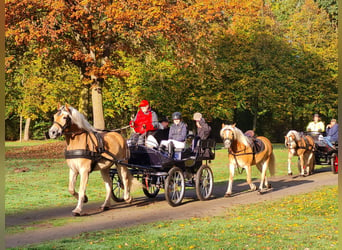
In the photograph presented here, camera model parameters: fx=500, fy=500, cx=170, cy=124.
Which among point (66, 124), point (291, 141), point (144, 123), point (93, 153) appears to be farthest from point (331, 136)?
point (66, 124)

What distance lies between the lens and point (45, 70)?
29562 mm

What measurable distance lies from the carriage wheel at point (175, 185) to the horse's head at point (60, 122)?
2695mm

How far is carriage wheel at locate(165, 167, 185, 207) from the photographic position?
37.1 ft

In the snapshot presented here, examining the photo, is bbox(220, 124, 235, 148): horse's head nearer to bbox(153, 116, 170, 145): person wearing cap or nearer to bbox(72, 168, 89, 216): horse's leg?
bbox(153, 116, 170, 145): person wearing cap

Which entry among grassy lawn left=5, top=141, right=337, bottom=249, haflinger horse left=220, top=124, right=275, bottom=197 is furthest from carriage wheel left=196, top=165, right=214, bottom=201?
grassy lawn left=5, top=141, right=337, bottom=249

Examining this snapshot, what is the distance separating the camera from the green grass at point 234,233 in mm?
7082

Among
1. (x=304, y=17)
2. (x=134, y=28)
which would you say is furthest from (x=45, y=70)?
(x=304, y=17)

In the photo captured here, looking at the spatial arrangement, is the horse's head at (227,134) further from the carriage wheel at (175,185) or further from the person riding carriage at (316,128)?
the person riding carriage at (316,128)

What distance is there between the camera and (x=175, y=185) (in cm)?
1183

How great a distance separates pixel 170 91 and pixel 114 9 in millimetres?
15814

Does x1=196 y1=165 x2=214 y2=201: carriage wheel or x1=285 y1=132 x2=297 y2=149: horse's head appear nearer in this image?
x1=196 y1=165 x2=214 y2=201: carriage wheel

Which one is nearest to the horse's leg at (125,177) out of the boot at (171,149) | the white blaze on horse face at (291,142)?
the boot at (171,149)

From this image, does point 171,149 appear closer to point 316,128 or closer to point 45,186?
point 45,186

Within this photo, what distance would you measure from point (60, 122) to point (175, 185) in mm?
3386
